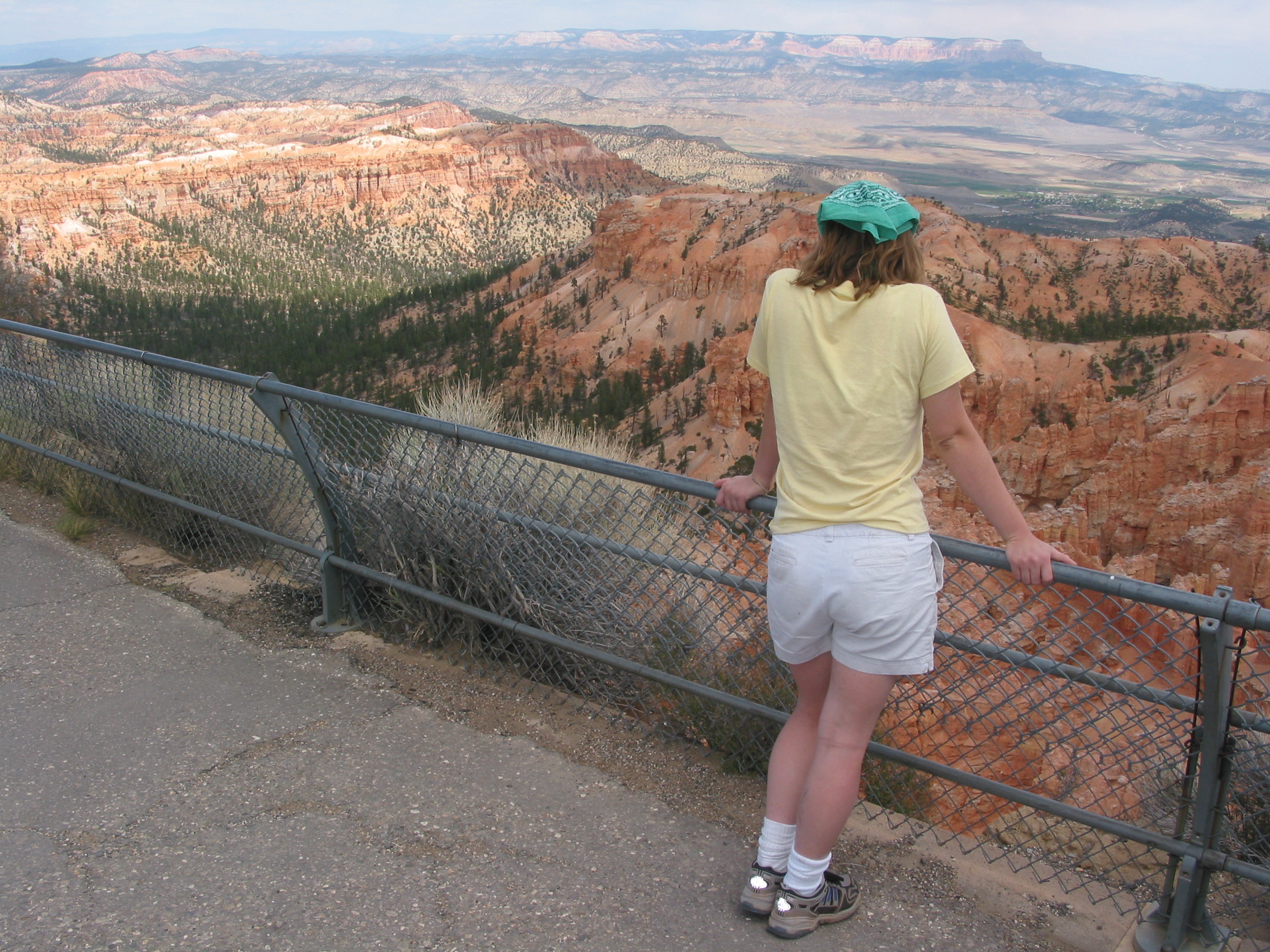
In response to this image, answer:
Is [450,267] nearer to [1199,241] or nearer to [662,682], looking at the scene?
[1199,241]

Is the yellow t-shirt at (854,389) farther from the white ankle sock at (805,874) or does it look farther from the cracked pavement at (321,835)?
the cracked pavement at (321,835)

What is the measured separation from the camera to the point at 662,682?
3482 millimetres

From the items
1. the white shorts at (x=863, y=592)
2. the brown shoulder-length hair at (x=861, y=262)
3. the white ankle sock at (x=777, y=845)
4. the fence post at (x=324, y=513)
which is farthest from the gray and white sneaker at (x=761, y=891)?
the fence post at (x=324, y=513)

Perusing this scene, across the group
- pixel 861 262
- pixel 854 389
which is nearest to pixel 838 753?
pixel 854 389

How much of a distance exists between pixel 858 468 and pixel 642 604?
1577mm

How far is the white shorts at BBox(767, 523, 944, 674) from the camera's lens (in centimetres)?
232

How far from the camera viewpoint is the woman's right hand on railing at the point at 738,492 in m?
2.85

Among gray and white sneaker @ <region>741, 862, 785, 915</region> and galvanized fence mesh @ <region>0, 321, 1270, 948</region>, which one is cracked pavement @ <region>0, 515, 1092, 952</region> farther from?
galvanized fence mesh @ <region>0, 321, 1270, 948</region>

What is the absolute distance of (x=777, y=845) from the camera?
268 centimetres

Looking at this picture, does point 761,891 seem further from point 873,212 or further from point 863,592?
point 873,212

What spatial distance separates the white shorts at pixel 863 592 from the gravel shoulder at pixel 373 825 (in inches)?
34.1

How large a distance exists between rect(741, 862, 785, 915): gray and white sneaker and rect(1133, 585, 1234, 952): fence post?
1000 millimetres

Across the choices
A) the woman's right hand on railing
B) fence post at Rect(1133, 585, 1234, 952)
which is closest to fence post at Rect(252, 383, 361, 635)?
the woman's right hand on railing

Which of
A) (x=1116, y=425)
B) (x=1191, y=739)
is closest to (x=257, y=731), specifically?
(x=1191, y=739)
